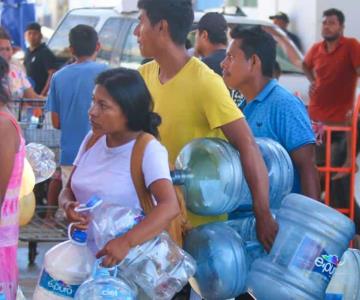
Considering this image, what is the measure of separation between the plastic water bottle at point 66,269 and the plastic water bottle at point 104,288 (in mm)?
103

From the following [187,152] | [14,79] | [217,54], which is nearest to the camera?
[187,152]

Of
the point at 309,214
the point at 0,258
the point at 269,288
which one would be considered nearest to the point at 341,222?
the point at 309,214

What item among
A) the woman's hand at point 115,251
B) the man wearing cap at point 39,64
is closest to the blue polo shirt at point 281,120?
the woman's hand at point 115,251

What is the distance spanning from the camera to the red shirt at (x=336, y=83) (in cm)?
1053

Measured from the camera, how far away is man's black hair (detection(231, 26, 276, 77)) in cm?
513

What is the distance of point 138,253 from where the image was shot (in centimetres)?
390

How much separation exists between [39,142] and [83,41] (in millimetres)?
948

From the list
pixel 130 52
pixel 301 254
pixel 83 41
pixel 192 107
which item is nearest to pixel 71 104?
pixel 83 41

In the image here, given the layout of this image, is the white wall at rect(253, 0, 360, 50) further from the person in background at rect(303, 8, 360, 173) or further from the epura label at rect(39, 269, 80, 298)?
the epura label at rect(39, 269, 80, 298)

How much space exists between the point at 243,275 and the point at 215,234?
221 mm

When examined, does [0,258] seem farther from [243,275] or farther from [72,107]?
[72,107]

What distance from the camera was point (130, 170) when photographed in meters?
4.01

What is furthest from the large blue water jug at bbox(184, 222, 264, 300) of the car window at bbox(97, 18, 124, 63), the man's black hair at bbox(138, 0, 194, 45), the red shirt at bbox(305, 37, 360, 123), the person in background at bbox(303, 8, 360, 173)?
the car window at bbox(97, 18, 124, 63)

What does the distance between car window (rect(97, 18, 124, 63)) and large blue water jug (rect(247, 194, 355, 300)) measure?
24.6 feet
